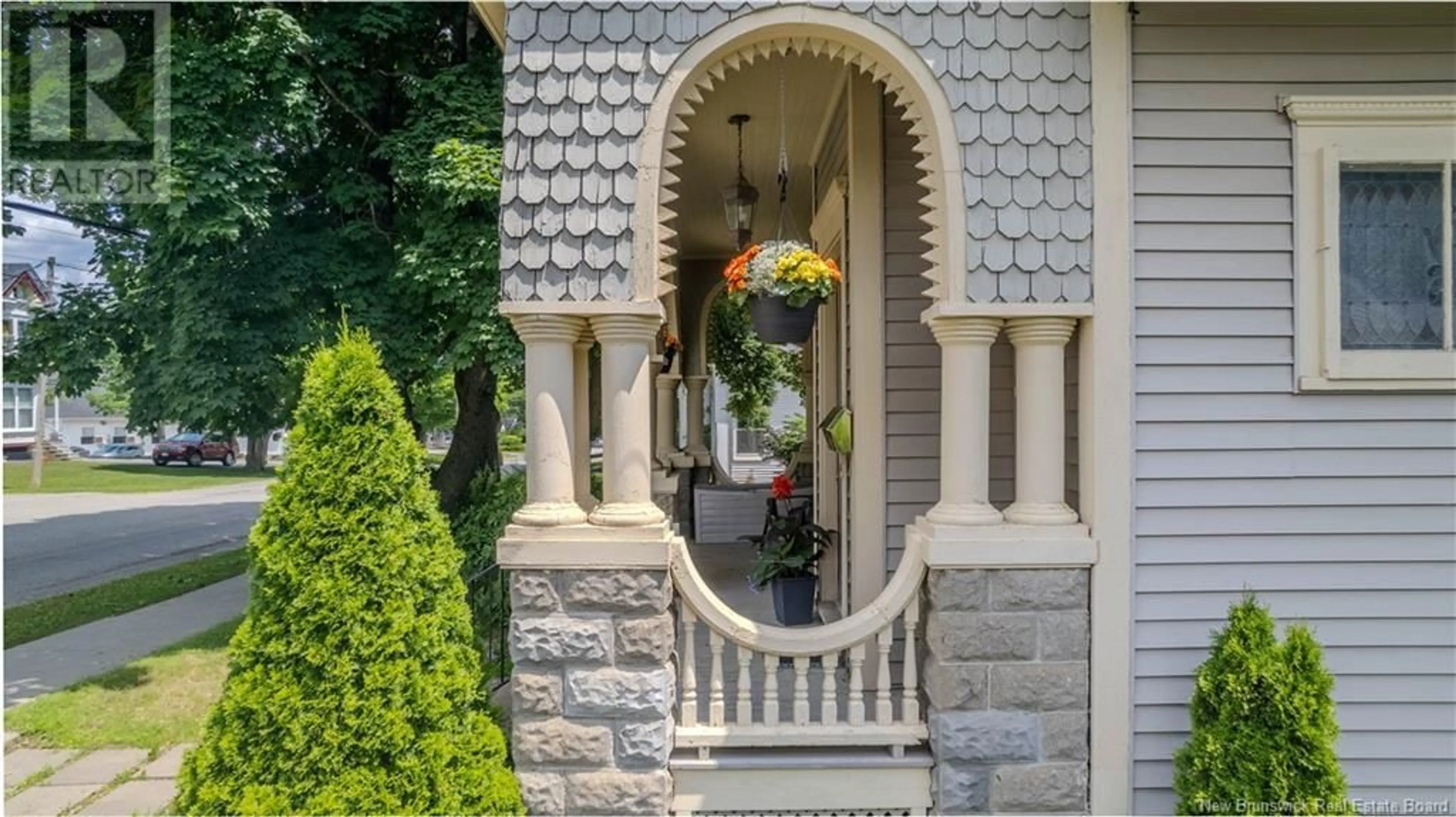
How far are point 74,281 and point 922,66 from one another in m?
6.55

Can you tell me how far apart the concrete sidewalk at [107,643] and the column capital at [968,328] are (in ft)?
18.0

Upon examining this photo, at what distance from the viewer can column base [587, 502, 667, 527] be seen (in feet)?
8.50

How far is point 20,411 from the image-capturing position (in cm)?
2770

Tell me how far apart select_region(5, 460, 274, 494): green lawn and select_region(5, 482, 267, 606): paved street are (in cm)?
170

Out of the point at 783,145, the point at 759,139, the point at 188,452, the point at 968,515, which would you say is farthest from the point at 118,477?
the point at 968,515

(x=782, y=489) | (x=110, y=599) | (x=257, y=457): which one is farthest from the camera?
(x=257, y=457)

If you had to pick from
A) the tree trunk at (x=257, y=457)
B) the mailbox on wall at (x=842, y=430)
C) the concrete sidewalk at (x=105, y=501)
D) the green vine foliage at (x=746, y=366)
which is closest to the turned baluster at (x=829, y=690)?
the mailbox on wall at (x=842, y=430)

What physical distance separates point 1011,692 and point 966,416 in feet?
Answer: 3.12

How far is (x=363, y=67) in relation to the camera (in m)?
5.72

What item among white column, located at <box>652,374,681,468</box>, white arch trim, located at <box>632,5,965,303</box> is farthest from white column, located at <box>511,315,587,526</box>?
white column, located at <box>652,374,681,468</box>

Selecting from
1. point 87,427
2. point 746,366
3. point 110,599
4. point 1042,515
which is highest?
point 746,366

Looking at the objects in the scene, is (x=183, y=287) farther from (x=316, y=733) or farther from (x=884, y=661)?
(x=884, y=661)

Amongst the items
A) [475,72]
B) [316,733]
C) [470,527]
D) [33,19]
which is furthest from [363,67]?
[316,733]

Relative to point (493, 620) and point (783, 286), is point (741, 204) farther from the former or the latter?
point (493, 620)
